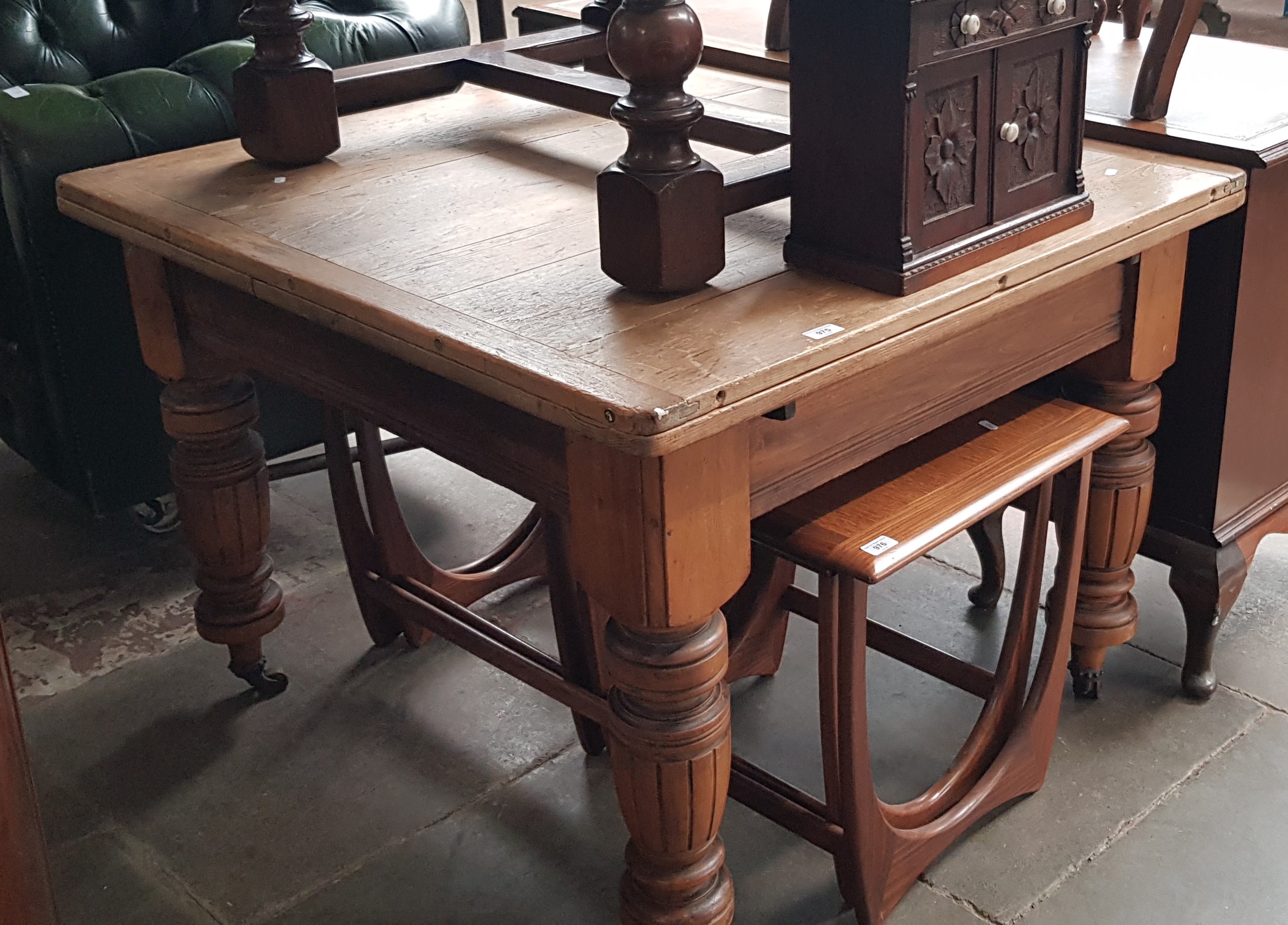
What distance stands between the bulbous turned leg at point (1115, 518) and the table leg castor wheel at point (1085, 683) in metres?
0.02

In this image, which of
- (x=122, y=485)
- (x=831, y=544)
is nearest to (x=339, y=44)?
(x=122, y=485)

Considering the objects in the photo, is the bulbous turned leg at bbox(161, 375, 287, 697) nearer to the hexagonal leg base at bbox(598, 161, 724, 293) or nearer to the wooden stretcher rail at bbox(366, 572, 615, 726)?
the wooden stretcher rail at bbox(366, 572, 615, 726)

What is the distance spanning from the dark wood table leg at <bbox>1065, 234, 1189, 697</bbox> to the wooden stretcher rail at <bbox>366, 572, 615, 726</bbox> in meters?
0.70

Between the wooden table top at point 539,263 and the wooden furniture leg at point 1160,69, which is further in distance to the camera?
the wooden furniture leg at point 1160,69

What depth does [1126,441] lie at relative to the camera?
5.94ft

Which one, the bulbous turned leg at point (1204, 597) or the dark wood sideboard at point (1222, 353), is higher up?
the dark wood sideboard at point (1222, 353)

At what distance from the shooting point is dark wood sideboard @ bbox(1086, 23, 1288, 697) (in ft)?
5.80

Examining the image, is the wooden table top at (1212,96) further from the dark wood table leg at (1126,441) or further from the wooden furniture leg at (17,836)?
the wooden furniture leg at (17,836)

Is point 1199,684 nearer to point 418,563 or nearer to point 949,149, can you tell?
point 949,149

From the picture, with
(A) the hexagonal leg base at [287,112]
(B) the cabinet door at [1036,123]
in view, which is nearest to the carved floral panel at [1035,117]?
(B) the cabinet door at [1036,123]

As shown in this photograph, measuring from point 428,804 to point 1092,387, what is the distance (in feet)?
3.47

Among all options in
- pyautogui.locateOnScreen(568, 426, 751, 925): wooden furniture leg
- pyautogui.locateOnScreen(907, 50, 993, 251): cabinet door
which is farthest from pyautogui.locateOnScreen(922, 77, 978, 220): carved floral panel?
pyautogui.locateOnScreen(568, 426, 751, 925): wooden furniture leg

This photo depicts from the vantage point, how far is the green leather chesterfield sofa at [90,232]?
2168 mm

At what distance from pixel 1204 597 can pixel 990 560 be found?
41 cm
